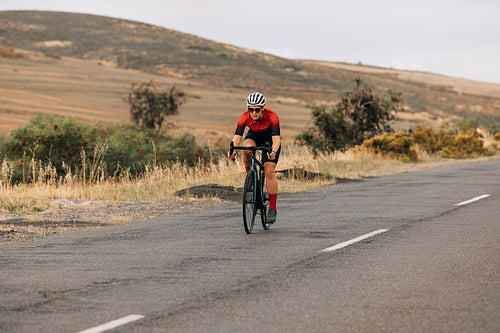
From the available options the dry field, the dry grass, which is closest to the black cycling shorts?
the dry grass

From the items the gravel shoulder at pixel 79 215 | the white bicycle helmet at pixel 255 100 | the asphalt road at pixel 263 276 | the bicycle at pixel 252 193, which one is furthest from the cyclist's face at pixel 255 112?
the gravel shoulder at pixel 79 215

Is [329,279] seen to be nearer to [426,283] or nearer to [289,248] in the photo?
[426,283]

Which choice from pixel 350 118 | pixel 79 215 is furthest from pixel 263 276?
pixel 350 118

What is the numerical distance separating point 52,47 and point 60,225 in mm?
124218

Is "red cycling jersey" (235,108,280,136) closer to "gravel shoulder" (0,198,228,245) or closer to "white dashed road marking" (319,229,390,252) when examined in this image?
"white dashed road marking" (319,229,390,252)

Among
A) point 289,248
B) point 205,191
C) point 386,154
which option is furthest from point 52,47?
point 289,248

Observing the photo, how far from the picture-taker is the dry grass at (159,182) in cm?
1627

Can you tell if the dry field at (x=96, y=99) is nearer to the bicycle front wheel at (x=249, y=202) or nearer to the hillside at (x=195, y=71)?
the hillside at (x=195, y=71)

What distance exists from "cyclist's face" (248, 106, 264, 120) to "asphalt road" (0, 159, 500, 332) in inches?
70.4

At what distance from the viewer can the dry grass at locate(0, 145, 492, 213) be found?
53.4 feet

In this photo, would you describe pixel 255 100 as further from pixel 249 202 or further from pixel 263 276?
pixel 263 276

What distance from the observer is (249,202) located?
1096 centimetres

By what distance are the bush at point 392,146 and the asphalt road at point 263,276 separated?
60.6ft

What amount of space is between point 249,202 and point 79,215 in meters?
4.18
